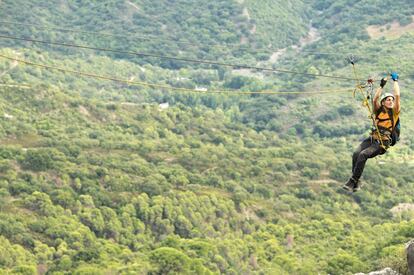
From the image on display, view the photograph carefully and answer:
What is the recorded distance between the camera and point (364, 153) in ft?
94.0

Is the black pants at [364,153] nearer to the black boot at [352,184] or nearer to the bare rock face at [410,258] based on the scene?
the black boot at [352,184]

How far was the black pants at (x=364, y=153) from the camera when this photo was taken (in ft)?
94.0

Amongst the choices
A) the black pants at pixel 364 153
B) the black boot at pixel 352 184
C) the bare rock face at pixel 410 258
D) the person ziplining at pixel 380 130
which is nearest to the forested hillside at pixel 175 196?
the bare rock face at pixel 410 258

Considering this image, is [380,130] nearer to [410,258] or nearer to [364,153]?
[364,153]

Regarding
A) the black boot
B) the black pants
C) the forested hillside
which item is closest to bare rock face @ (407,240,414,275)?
the black boot

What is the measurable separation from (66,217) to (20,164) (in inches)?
573

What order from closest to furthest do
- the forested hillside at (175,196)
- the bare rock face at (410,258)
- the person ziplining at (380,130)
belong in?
the person ziplining at (380,130) → the bare rock face at (410,258) → the forested hillside at (175,196)

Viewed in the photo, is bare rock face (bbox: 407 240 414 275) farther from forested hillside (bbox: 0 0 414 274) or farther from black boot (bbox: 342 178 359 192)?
forested hillside (bbox: 0 0 414 274)

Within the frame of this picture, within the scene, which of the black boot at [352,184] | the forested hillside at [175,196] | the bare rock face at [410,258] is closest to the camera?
the black boot at [352,184]

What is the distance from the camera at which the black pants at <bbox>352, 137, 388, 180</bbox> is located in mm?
28641

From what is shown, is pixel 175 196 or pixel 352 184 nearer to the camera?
pixel 352 184

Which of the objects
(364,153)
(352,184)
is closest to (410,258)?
(352,184)

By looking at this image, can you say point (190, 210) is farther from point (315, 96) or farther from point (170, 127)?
point (315, 96)

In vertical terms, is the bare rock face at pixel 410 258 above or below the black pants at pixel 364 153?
below
